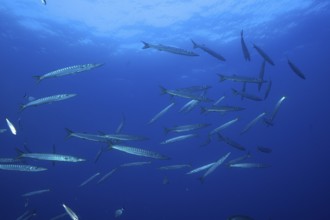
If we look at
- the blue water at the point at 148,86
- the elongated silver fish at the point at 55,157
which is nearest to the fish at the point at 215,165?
the blue water at the point at 148,86

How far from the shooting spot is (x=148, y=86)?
4250cm

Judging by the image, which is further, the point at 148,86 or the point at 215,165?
the point at 148,86

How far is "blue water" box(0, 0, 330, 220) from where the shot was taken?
2442 cm

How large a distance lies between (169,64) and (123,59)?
5082 mm

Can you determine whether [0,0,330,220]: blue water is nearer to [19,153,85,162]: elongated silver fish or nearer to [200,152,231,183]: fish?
[19,153,85,162]: elongated silver fish

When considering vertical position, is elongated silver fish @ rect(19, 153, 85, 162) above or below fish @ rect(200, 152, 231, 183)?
above

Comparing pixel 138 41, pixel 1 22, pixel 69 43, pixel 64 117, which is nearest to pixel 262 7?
pixel 138 41

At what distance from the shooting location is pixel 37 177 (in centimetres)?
5441

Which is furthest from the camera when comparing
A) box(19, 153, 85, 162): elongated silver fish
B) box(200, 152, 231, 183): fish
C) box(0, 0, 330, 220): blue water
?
box(0, 0, 330, 220): blue water

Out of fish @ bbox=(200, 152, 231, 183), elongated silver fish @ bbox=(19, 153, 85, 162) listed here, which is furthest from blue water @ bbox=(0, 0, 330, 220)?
fish @ bbox=(200, 152, 231, 183)

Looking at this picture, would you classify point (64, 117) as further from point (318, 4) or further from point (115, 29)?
point (318, 4)

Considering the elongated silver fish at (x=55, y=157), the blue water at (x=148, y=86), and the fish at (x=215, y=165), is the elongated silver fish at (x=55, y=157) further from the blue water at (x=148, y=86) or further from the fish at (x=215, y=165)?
the fish at (x=215, y=165)

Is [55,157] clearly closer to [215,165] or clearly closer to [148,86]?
[215,165]

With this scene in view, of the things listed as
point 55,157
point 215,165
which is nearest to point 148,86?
point 215,165
